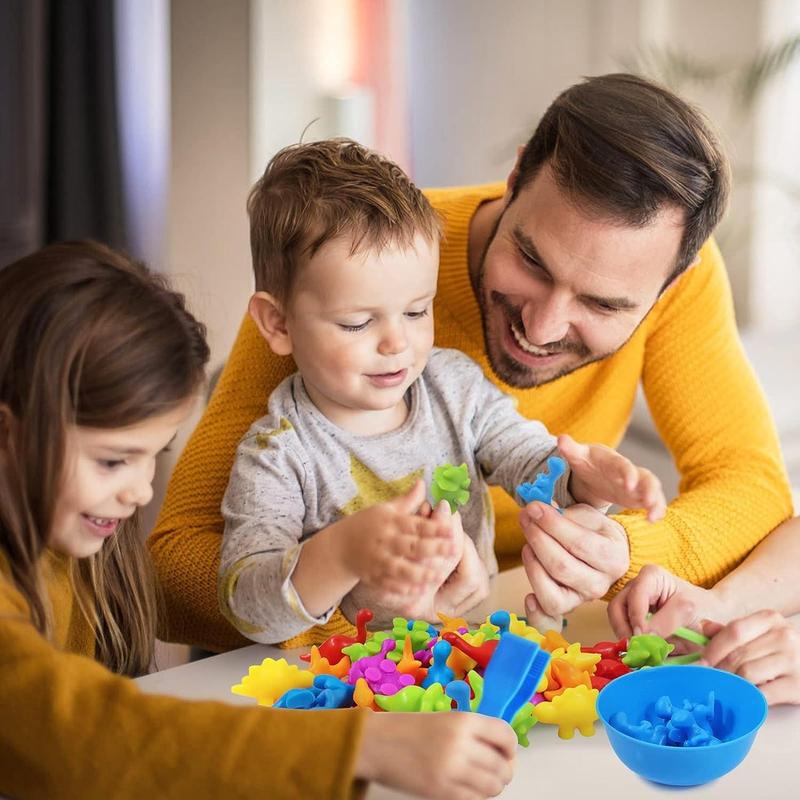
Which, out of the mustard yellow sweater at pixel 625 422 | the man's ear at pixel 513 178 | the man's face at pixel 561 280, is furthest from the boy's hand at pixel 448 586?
the man's ear at pixel 513 178

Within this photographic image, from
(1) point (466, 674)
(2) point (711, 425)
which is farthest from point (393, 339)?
(2) point (711, 425)

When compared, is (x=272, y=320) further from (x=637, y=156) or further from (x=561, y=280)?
(x=637, y=156)

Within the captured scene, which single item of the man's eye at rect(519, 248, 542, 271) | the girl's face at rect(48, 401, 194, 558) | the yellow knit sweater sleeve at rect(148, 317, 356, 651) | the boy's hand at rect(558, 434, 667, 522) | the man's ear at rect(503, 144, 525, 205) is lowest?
the yellow knit sweater sleeve at rect(148, 317, 356, 651)

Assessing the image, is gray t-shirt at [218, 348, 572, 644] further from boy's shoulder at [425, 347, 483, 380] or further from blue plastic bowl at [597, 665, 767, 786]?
blue plastic bowl at [597, 665, 767, 786]

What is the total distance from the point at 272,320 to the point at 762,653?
1.96 feet

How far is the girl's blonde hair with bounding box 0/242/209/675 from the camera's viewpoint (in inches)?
36.2

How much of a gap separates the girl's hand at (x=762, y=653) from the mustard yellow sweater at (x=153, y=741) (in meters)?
0.42

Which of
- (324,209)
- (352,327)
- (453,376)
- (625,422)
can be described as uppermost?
(324,209)

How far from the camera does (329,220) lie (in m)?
1.17

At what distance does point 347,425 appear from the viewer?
1260 mm

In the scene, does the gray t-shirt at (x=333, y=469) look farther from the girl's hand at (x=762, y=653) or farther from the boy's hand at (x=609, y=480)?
the girl's hand at (x=762, y=653)

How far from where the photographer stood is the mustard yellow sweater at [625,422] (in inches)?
51.3

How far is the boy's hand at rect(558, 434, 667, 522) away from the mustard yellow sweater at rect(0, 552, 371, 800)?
17.6 inches

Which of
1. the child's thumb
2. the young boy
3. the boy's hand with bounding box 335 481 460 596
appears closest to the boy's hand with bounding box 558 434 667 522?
the young boy
